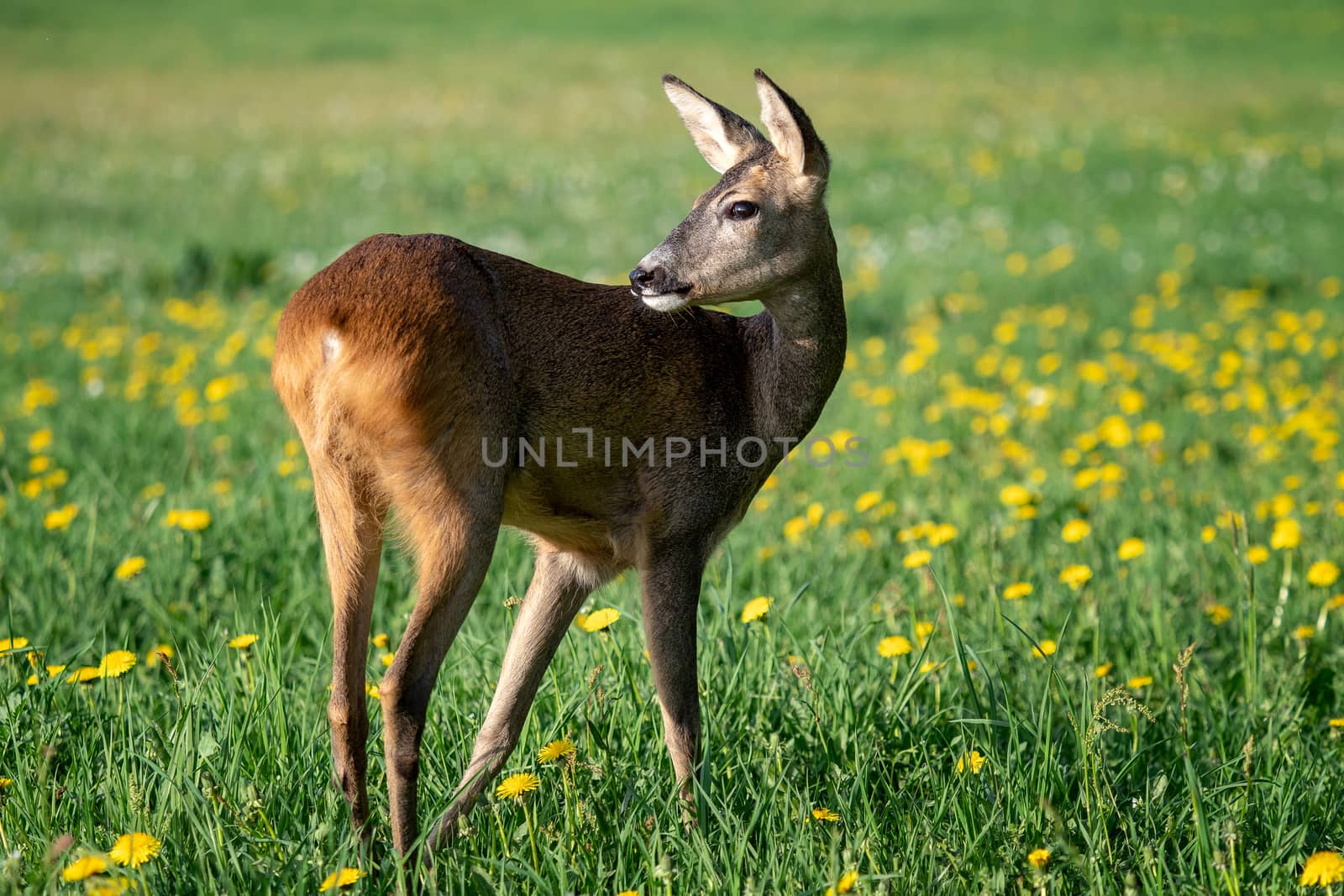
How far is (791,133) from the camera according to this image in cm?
298

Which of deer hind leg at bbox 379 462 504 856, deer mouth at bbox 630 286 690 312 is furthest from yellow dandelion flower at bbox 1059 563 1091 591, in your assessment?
deer hind leg at bbox 379 462 504 856

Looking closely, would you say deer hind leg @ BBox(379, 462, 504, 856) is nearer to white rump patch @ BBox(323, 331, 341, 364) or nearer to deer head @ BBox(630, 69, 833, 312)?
white rump patch @ BBox(323, 331, 341, 364)

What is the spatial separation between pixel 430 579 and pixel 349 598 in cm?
28

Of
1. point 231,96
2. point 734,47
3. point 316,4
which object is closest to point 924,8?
point 734,47

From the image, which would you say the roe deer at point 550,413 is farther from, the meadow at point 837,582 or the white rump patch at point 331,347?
the meadow at point 837,582

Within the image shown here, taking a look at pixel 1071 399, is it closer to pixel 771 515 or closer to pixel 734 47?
pixel 771 515

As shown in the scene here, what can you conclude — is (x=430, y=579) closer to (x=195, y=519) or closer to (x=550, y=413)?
(x=550, y=413)

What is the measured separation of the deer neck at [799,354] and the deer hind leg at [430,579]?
0.78 meters

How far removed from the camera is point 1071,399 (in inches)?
265

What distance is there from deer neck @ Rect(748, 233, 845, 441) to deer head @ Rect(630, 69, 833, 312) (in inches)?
2.1

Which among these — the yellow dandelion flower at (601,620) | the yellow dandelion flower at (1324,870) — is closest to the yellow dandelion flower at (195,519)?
the yellow dandelion flower at (601,620)

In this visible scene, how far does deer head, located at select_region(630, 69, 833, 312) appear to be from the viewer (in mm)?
2910

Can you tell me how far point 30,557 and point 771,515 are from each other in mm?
2706

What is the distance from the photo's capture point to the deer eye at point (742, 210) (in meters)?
2.97
